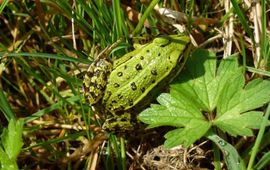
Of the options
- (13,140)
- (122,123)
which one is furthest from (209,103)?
(13,140)

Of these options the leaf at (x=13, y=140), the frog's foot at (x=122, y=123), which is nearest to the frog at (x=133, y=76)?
the frog's foot at (x=122, y=123)

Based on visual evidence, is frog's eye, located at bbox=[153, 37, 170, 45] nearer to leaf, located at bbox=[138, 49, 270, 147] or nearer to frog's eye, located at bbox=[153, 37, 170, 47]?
frog's eye, located at bbox=[153, 37, 170, 47]

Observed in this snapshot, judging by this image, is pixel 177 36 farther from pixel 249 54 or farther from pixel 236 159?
pixel 236 159

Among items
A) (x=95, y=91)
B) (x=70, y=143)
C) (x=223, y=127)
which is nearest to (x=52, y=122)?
(x=70, y=143)

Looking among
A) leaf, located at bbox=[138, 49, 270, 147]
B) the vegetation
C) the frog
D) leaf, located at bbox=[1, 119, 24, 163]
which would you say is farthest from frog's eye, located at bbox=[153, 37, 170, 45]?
leaf, located at bbox=[1, 119, 24, 163]

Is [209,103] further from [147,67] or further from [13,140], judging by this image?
[13,140]

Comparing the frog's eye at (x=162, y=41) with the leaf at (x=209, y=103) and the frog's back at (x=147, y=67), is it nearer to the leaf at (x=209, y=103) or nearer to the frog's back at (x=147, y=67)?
the frog's back at (x=147, y=67)
